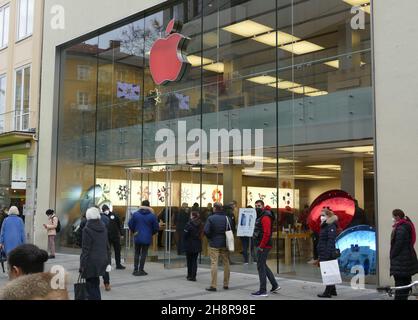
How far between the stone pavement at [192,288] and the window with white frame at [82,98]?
27.5 ft

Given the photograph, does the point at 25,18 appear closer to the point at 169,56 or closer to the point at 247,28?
the point at 169,56

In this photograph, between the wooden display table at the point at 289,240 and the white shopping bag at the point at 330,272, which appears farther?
the wooden display table at the point at 289,240

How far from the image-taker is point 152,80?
57.1 feet

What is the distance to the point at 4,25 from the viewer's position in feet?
83.4

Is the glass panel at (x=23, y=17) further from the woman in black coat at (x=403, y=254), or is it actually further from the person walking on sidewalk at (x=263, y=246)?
the woman in black coat at (x=403, y=254)

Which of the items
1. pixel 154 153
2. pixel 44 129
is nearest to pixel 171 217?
pixel 154 153

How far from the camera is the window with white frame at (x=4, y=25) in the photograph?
25078mm

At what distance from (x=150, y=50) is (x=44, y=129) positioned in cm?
680

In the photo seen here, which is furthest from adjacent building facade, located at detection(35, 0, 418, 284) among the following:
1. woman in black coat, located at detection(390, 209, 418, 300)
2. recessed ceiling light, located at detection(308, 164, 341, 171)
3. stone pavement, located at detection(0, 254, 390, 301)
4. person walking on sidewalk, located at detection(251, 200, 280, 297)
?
person walking on sidewalk, located at detection(251, 200, 280, 297)

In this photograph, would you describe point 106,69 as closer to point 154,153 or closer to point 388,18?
point 154,153

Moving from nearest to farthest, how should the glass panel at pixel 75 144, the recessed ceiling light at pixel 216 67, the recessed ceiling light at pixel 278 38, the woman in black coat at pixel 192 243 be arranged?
1. the woman in black coat at pixel 192 243
2. the recessed ceiling light at pixel 278 38
3. the recessed ceiling light at pixel 216 67
4. the glass panel at pixel 75 144

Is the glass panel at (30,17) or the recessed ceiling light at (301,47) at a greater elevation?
the glass panel at (30,17)

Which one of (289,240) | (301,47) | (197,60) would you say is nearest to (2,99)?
(197,60)

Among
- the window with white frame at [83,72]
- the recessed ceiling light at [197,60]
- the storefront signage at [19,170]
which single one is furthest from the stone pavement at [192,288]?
the window with white frame at [83,72]
